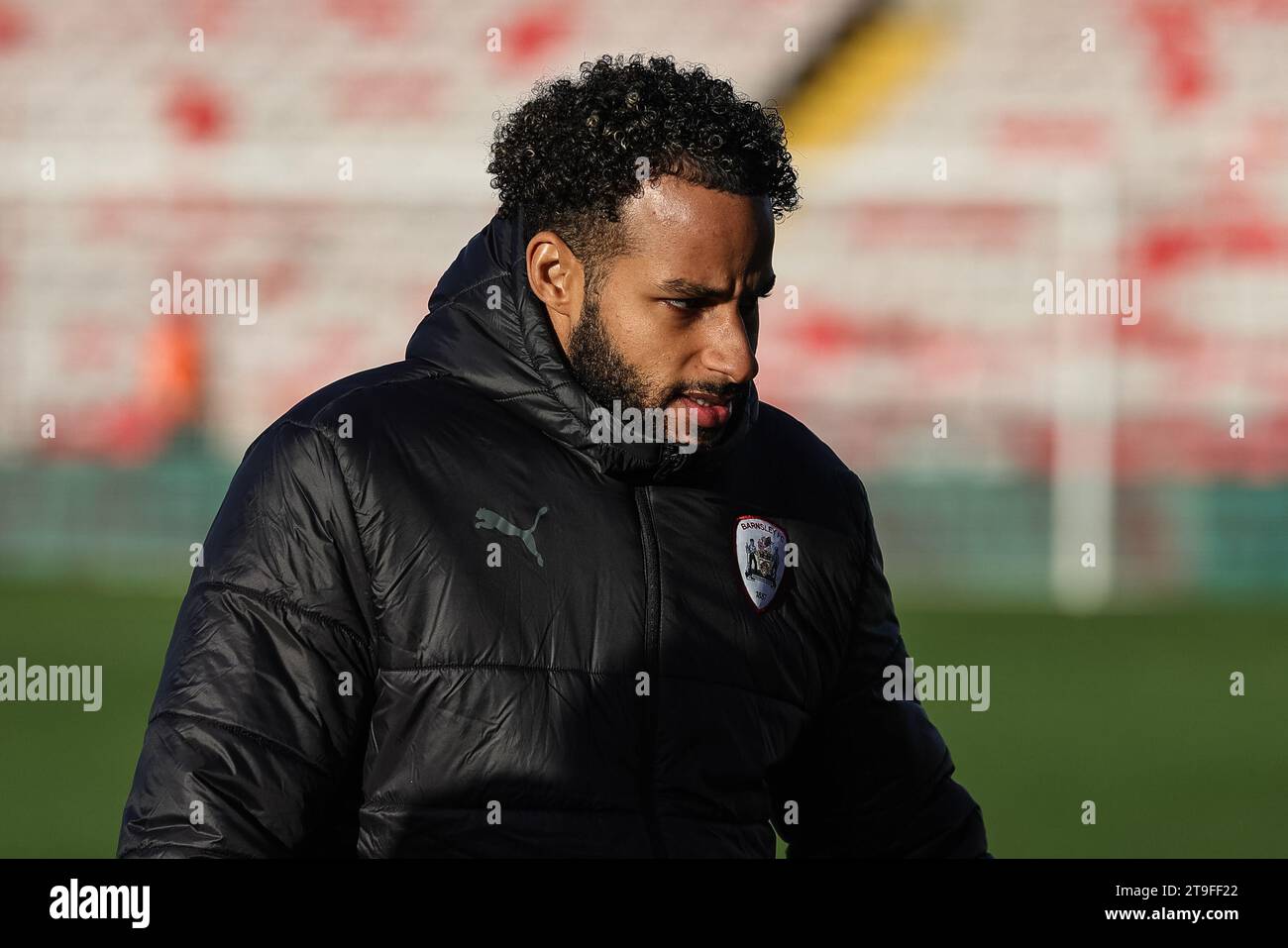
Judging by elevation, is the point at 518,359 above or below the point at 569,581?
above

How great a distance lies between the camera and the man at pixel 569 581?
1.35 meters

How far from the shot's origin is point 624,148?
1.50m

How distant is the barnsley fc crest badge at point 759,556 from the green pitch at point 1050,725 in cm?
292

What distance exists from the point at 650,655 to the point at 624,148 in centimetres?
46

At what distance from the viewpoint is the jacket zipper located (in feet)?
4.58

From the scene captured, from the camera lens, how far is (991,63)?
11.1 meters

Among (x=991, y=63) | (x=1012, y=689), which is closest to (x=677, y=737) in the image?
(x=1012, y=689)

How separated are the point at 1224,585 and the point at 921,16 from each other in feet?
15.0

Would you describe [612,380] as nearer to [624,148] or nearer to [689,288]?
[689,288]
